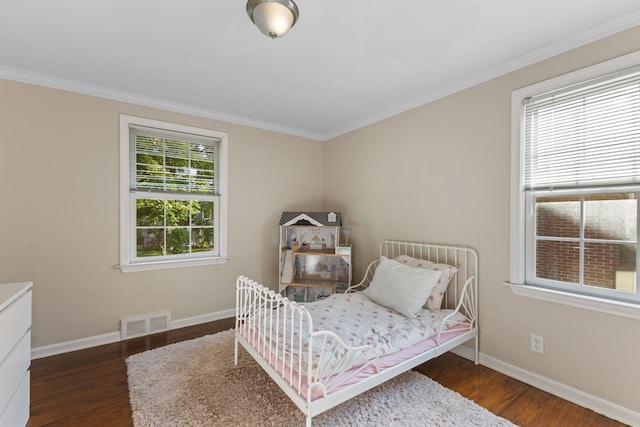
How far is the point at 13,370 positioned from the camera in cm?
147

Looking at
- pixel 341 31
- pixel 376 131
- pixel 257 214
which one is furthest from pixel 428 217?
pixel 257 214

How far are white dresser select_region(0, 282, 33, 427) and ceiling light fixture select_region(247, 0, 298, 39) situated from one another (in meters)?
1.91

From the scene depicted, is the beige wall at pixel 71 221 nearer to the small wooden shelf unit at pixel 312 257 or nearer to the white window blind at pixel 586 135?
the small wooden shelf unit at pixel 312 257

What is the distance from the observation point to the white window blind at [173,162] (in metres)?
2.96

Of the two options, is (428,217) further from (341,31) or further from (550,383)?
(341,31)

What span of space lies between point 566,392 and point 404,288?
123cm

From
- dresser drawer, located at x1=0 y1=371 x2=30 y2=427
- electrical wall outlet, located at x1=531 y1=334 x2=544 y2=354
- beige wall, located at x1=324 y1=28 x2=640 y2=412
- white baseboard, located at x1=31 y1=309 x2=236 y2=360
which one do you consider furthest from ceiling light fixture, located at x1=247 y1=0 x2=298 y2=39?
white baseboard, located at x1=31 y1=309 x2=236 y2=360

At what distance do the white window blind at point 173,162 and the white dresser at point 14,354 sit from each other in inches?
60.2

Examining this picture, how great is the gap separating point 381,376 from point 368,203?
210 cm

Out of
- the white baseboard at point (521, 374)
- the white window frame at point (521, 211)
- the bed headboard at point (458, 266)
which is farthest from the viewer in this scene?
the bed headboard at point (458, 266)

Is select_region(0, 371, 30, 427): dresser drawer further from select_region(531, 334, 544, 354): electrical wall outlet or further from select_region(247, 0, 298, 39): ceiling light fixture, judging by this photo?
select_region(531, 334, 544, 354): electrical wall outlet

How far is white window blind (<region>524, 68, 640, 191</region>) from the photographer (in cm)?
174

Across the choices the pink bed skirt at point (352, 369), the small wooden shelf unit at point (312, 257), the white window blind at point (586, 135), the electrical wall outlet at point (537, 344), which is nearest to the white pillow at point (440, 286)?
the pink bed skirt at point (352, 369)

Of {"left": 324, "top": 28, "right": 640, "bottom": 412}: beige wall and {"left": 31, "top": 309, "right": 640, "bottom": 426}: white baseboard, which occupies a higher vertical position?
{"left": 324, "top": 28, "right": 640, "bottom": 412}: beige wall
